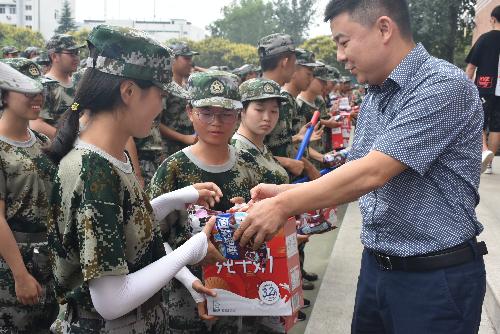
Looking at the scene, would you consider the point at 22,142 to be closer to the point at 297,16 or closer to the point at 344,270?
the point at 344,270

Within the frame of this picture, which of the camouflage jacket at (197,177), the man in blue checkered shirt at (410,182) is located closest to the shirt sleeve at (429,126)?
the man in blue checkered shirt at (410,182)

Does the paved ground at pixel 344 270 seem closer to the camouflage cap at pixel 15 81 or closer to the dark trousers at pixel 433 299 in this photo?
the dark trousers at pixel 433 299

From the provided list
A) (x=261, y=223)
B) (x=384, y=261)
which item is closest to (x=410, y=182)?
(x=384, y=261)

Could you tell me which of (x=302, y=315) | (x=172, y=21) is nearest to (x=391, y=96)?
(x=302, y=315)

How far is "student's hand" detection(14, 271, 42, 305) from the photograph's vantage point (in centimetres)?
261

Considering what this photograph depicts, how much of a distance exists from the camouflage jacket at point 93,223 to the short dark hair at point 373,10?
993 millimetres

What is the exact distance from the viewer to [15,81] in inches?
118

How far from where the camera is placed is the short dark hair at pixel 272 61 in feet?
15.5

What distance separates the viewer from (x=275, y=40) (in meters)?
4.80

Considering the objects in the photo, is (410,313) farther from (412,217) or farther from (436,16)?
(436,16)

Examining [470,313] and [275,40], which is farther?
[275,40]

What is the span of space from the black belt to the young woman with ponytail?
76 cm

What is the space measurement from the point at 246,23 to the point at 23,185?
96.6 metres

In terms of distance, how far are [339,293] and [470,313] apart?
2491 mm
